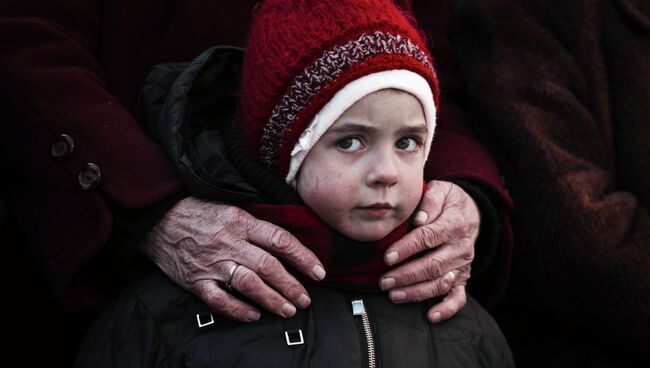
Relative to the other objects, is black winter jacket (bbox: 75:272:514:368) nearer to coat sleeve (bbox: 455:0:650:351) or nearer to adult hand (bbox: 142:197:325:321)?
adult hand (bbox: 142:197:325:321)

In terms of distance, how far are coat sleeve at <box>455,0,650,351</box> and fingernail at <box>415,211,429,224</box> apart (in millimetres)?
466

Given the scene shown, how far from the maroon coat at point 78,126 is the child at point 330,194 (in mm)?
191

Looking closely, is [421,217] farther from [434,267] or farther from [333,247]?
[333,247]

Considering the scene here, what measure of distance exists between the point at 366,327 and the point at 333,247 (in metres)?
0.18

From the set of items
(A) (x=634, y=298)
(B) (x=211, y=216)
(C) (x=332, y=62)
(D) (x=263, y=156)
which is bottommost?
(A) (x=634, y=298)

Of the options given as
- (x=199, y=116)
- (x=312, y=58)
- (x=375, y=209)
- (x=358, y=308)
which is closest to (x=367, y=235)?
(x=375, y=209)

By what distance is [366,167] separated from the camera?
1500 millimetres

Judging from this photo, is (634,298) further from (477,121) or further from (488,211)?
(477,121)

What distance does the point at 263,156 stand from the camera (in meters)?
1.64

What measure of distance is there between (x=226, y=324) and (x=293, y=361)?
17 centimetres

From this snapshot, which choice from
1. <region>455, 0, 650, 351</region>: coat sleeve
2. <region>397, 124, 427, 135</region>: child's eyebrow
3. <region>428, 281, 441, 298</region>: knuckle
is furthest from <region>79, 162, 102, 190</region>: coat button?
<region>455, 0, 650, 351</region>: coat sleeve

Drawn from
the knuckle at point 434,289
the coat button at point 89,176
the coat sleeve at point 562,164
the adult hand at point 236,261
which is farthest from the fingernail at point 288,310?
the coat sleeve at point 562,164

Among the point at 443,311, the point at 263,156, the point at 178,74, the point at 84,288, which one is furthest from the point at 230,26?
the point at 443,311

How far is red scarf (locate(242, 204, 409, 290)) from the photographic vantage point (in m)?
1.55
